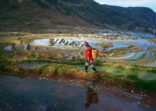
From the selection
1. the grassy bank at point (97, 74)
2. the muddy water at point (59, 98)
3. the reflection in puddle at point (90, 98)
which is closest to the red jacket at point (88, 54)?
the grassy bank at point (97, 74)

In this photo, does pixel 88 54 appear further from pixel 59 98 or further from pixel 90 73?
pixel 59 98

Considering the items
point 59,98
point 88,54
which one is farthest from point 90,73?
point 59,98

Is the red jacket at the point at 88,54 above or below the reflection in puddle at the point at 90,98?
above

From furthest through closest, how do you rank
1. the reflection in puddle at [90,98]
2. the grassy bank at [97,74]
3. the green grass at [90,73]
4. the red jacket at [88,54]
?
1. the red jacket at [88,54]
2. the green grass at [90,73]
3. the grassy bank at [97,74]
4. the reflection in puddle at [90,98]

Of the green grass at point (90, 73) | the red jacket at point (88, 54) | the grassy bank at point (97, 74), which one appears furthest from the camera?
the red jacket at point (88, 54)

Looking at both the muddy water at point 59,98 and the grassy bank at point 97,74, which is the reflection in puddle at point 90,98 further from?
the grassy bank at point 97,74

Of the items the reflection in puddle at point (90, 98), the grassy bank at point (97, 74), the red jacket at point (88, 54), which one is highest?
the red jacket at point (88, 54)

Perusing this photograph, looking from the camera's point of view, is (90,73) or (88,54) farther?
(90,73)

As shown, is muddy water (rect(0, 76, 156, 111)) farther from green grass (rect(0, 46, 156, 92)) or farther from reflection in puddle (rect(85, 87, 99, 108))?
green grass (rect(0, 46, 156, 92))

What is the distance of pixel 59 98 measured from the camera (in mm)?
24000

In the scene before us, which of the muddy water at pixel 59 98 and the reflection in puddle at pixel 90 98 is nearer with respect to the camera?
the muddy water at pixel 59 98

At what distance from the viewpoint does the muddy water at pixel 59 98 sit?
21847 mm

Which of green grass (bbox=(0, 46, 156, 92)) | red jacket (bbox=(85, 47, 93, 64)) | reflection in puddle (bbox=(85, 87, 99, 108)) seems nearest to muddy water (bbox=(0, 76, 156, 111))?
reflection in puddle (bbox=(85, 87, 99, 108))

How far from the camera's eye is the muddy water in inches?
860
